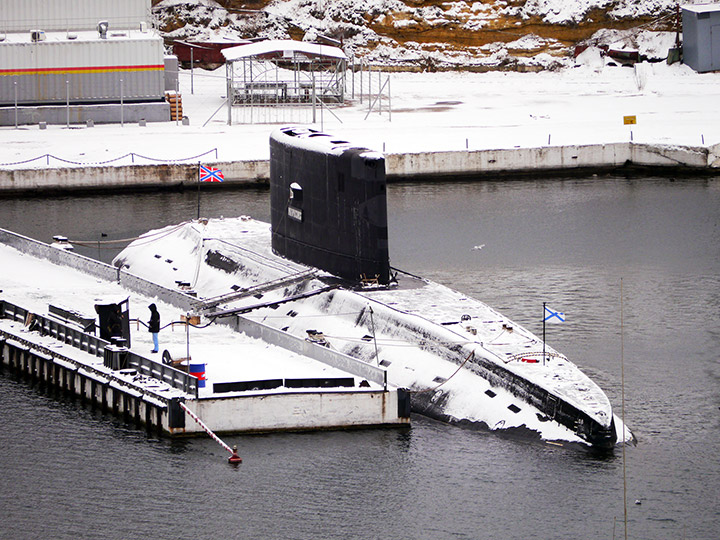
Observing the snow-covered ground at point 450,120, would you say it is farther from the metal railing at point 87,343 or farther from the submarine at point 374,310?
the metal railing at point 87,343

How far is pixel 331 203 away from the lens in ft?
96.7

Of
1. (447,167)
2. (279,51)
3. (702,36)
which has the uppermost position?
(702,36)

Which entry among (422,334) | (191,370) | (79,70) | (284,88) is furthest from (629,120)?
(191,370)

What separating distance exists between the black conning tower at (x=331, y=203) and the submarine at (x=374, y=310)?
0.09ft

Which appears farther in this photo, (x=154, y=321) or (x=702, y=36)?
(x=702, y=36)

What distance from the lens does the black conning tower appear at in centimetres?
2844

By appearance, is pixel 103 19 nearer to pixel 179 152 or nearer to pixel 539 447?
pixel 179 152

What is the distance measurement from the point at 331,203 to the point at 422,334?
4.17m

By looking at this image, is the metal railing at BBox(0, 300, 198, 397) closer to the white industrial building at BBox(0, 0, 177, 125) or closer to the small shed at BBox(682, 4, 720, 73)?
the white industrial building at BBox(0, 0, 177, 125)

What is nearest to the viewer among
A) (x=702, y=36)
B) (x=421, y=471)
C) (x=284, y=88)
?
(x=421, y=471)

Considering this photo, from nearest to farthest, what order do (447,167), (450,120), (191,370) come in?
1. (191,370)
2. (447,167)
3. (450,120)

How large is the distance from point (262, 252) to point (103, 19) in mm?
32280

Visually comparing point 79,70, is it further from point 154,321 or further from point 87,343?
point 154,321

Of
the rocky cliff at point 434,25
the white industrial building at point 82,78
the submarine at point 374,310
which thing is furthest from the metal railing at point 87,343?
the rocky cliff at point 434,25
